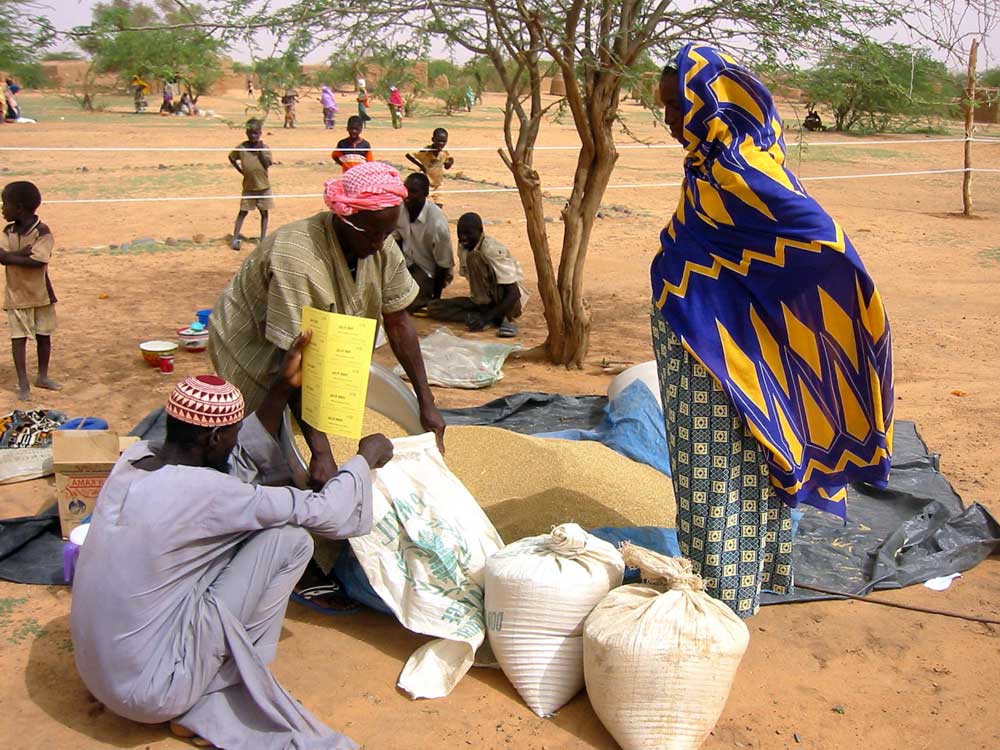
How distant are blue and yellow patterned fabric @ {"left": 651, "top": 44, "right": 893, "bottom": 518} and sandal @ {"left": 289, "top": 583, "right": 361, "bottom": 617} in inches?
52.0

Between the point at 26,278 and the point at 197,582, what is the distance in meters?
3.12

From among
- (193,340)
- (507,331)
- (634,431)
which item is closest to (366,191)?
(634,431)

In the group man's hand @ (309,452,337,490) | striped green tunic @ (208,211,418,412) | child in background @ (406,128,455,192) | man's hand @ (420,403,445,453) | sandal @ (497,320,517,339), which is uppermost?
child in background @ (406,128,455,192)

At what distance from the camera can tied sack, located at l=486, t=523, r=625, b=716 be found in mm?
2605

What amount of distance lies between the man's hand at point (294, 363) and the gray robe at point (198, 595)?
0.39m

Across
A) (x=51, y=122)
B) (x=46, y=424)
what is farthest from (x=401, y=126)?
(x=46, y=424)

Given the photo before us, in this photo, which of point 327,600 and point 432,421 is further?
point 432,421

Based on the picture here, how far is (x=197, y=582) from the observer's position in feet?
7.87

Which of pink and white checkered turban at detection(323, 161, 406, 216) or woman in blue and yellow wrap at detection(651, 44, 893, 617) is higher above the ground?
pink and white checkered turban at detection(323, 161, 406, 216)

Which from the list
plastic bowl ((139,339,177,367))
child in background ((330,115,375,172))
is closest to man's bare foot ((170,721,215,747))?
plastic bowl ((139,339,177,367))

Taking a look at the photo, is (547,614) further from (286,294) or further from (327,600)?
(286,294)

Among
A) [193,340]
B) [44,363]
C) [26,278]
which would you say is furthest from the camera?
[193,340]

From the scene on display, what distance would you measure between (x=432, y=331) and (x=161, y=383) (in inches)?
77.5

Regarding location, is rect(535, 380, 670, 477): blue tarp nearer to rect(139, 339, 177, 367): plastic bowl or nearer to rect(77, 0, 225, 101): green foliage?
rect(139, 339, 177, 367): plastic bowl
